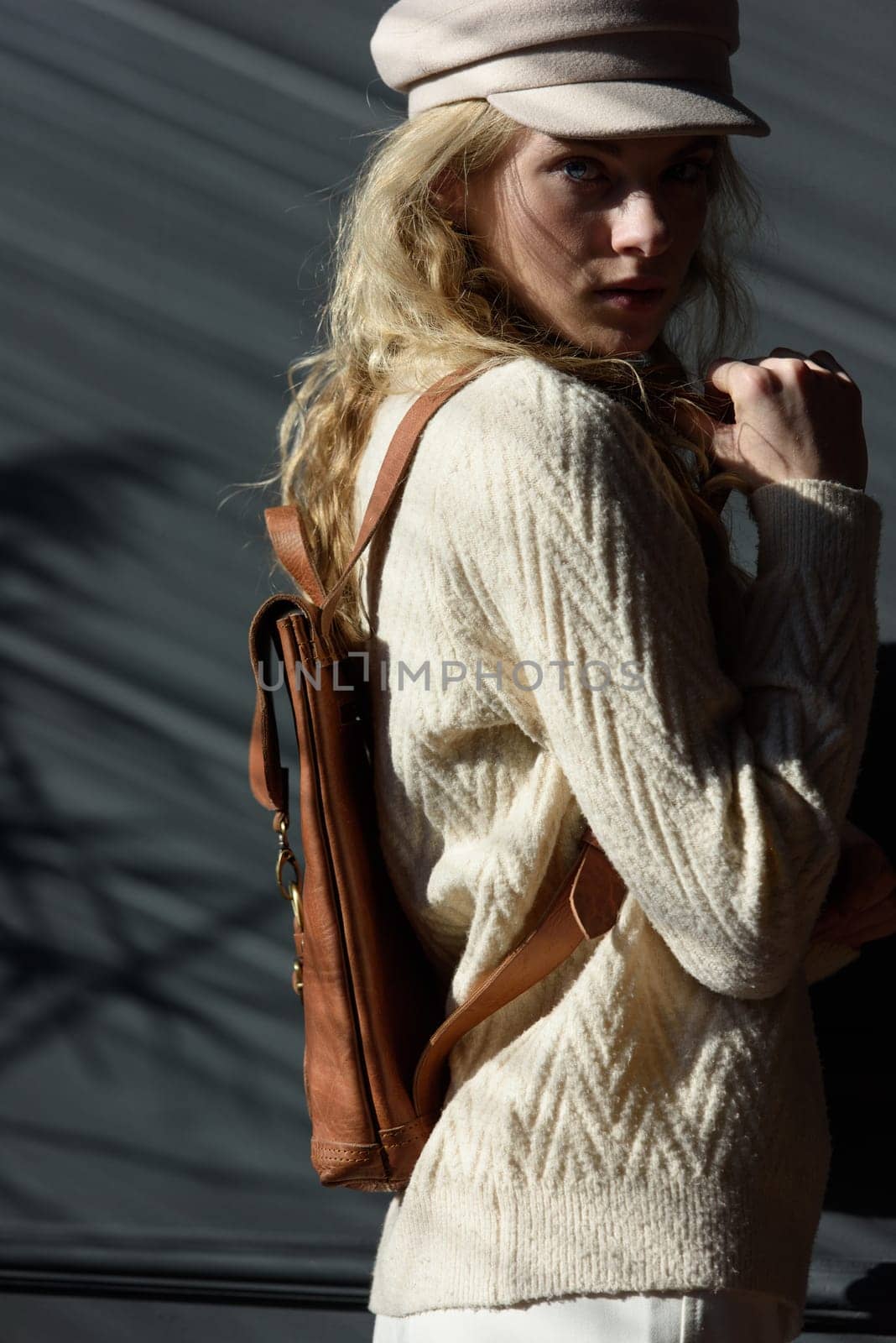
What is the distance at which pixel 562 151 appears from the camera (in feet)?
4.08

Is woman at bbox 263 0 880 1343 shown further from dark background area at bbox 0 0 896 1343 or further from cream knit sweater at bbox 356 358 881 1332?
dark background area at bbox 0 0 896 1343

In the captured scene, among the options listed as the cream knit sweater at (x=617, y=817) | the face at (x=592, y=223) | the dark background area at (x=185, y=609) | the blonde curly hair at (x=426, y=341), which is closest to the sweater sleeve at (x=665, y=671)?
the cream knit sweater at (x=617, y=817)

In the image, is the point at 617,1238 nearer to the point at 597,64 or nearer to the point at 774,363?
the point at 774,363

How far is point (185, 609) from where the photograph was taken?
2227 millimetres

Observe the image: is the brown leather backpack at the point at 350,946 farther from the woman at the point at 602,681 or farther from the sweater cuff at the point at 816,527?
the sweater cuff at the point at 816,527

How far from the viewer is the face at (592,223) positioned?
1.26 metres

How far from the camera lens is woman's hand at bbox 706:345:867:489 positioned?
1.19 meters

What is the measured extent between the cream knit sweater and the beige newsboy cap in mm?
282

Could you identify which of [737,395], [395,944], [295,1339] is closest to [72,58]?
[737,395]

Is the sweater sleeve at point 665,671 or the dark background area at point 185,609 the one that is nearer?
the sweater sleeve at point 665,671

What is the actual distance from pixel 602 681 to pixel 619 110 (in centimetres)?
55

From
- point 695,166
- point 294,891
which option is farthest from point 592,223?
point 294,891

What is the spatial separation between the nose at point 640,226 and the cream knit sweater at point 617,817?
0.23 metres

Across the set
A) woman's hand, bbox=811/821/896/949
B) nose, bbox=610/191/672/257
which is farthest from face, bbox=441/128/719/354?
woman's hand, bbox=811/821/896/949
